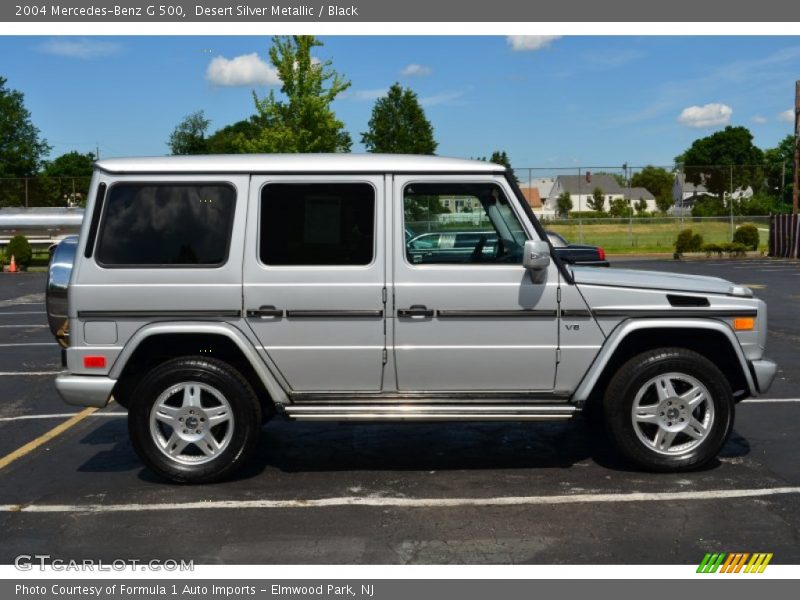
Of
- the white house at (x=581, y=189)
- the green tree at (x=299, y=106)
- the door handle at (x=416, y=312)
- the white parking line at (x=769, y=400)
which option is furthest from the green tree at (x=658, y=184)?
the door handle at (x=416, y=312)

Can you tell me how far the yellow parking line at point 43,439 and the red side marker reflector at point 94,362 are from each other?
1344 millimetres

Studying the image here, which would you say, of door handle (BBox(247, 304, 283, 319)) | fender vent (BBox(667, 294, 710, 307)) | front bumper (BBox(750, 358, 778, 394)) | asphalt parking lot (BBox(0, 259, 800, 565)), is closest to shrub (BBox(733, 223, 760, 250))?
asphalt parking lot (BBox(0, 259, 800, 565))

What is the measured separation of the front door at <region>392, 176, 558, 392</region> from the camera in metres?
5.71

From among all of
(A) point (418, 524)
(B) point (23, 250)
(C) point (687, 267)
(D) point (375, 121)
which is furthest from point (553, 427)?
(D) point (375, 121)

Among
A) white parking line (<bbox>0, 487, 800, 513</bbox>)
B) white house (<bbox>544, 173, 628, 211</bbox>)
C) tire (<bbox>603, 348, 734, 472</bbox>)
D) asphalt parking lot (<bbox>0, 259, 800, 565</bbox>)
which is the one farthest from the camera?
white house (<bbox>544, 173, 628, 211</bbox>)

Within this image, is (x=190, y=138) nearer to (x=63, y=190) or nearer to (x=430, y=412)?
(x=63, y=190)

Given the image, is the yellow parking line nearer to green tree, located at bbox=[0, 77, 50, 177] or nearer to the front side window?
the front side window

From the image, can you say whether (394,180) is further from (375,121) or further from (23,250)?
(375,121)

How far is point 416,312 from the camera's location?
571cm

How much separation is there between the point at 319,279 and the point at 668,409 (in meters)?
2.49

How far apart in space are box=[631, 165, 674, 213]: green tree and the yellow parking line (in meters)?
103

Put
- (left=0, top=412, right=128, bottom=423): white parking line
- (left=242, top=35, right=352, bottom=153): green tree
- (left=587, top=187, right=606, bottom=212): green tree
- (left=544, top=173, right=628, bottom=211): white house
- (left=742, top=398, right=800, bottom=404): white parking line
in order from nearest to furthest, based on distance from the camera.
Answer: (left=0, top=412, right=128, bottom=423): white parking line, (left=742, top=398, right=800, bottom=404): white parking line, (left=242, top=35, right=352, bottom=153): green tree, (left=544, top=173, right=628, bottom=211): white house, (left=587, top=187, right=606, bottom=212): green tree
